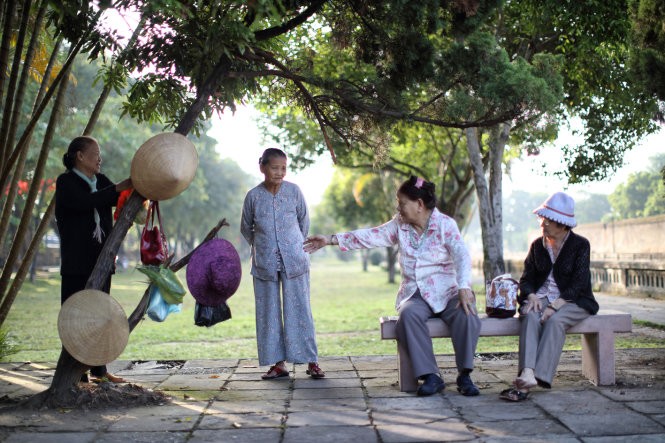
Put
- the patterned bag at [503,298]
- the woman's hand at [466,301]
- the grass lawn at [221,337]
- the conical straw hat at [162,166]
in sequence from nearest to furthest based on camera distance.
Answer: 1. the conical straw hat at [162,166]
2. the woman's hand at [466,301]
3. the patterned bag at [503,298]
4. the grass lawn at [221,337]

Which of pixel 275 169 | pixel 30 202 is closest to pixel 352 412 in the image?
pixel 275 169

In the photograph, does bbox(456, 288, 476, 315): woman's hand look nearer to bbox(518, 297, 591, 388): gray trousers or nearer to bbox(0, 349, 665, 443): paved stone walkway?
bbox(518, 297, 591, 388): gray trousers

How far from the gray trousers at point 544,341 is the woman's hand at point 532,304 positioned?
0.03m

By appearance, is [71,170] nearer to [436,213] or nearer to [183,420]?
[183,420]

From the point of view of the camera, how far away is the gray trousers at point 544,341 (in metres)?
5.13

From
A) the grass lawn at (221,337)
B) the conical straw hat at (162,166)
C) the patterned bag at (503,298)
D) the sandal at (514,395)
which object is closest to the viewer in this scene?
the sandal at (514,395)

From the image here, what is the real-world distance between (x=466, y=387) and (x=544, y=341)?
2.21 ft

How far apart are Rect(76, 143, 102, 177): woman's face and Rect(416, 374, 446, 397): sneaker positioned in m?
2.99

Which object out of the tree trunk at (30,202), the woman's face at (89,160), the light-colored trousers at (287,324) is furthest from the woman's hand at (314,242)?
the tree trunk at (30,202)

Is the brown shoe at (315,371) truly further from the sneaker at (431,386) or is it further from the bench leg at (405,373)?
the sneaker at (431,386)

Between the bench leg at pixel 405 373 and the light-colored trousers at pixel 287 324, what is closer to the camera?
the bench leg at pixel 405 373

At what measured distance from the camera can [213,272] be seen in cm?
542

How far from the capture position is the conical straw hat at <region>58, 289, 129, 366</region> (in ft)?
16.0

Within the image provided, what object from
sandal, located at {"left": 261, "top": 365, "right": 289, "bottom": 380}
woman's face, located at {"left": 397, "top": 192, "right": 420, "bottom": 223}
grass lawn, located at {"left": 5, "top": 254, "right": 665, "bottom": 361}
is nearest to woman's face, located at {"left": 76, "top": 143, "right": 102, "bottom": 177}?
grass lawn, located at {"left": 5, "top": 254, "right": 665, "bottom": 361}
